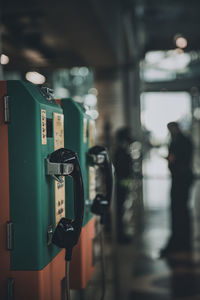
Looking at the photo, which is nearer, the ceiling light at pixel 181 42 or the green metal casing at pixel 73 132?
the green metal casing at pixel 73 132

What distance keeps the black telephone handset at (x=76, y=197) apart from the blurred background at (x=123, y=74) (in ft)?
2.04

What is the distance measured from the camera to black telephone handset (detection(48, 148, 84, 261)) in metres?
1.44

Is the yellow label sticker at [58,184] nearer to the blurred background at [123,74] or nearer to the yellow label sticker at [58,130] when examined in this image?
the yellow label sticker at [58,130]

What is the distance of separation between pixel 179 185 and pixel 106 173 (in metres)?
2.97

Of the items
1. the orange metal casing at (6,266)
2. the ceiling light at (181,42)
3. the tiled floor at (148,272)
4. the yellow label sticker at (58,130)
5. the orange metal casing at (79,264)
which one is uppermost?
the ceiling light at (181,42)

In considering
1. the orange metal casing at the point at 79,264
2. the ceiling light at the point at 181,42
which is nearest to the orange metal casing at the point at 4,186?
the orange metal casing at the point at 79,264

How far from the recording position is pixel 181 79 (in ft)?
55.0

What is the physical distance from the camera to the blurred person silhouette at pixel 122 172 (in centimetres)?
468

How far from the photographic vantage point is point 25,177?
138 cm

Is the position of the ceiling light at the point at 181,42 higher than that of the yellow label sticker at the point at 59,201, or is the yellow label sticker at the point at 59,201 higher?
the ceiling light at the point at 181,42

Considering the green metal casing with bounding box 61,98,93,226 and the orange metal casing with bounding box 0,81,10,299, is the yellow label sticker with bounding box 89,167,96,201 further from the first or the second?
the orange metal casing with bounding box 0,81,10,299

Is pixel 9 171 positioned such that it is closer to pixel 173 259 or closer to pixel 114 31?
pixel 173 259

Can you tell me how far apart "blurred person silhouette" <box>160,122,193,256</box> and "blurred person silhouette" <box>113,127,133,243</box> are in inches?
19.7

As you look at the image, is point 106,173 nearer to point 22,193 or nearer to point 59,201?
point 59,201
